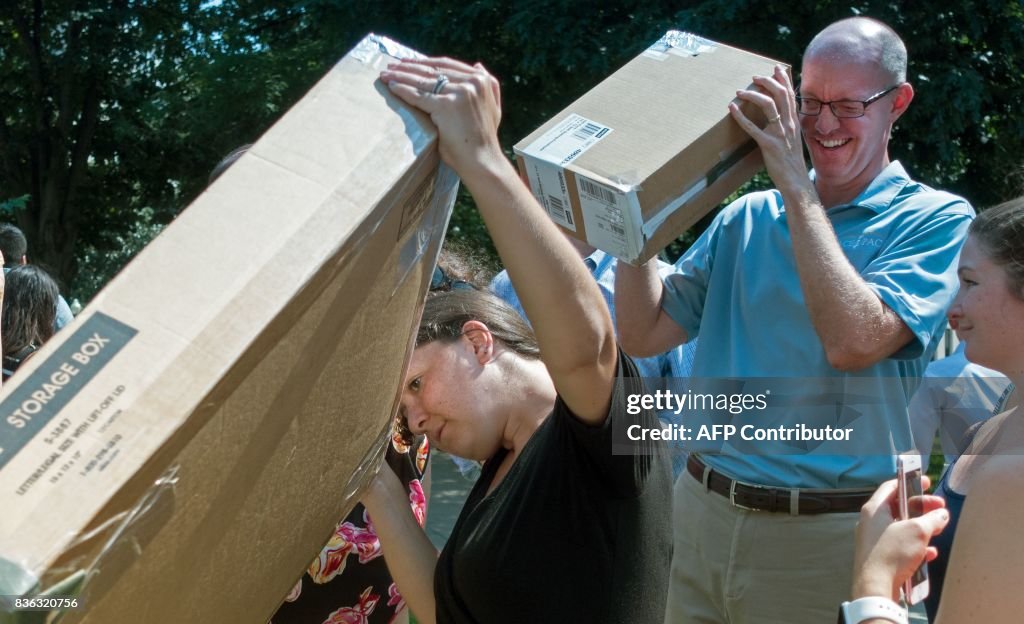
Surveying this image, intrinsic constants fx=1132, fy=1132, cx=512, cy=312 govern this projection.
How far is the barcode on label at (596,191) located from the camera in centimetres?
189

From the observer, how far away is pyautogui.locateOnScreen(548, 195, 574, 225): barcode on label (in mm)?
1994

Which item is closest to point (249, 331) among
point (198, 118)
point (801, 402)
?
point (801, 402)

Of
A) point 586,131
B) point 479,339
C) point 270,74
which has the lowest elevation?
point 270,74

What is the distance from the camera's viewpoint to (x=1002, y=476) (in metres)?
1.67

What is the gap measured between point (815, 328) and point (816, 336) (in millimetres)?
114

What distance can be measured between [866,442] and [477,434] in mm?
972

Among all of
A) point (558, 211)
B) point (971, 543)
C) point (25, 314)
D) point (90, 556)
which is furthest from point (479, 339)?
point (25, 314)

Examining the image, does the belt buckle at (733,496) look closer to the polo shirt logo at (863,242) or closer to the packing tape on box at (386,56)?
the polo shirt logo at (863,242)

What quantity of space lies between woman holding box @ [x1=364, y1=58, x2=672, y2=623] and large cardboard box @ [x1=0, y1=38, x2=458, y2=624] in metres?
0.08

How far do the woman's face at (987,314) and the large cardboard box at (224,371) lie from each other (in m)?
1.12

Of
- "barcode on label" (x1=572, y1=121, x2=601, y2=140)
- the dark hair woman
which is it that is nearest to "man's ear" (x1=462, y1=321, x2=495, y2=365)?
"barcode on label" (x1=572, y1=121, x2=601, y2=140)

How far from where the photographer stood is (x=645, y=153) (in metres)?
1.95

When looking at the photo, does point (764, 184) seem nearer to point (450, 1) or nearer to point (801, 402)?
point (450, 1)

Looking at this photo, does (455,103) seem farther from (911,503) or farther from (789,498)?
(789,498)
